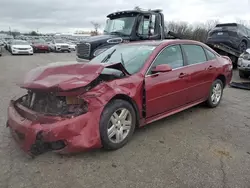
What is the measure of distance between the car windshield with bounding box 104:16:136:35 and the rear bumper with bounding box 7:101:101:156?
22.7 ft

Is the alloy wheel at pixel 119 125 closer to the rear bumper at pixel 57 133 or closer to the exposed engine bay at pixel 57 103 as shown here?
the rear bumper at pixel 57 133

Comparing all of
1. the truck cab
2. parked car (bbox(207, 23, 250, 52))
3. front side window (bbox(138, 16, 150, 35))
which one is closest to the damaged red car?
the truck cab

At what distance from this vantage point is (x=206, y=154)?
3.44 metres

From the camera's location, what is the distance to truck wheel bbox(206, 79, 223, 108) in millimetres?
5489

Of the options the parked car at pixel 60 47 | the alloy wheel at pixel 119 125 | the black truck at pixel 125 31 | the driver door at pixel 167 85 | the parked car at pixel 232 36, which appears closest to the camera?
the alloy wheel at pixel 119 125

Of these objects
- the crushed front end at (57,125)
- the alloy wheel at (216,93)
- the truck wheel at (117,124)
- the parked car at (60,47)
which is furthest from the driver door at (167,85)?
the parked car at (60,47)

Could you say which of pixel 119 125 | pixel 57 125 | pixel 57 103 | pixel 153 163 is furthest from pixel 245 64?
pixel 57 125

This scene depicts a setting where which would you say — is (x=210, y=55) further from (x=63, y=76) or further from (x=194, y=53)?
(x=63, y=76)

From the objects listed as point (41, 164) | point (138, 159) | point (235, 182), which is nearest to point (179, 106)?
point (138, 159)

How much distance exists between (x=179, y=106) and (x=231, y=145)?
1195 millimetres

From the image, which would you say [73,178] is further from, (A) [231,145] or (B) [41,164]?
(A) [231,145]

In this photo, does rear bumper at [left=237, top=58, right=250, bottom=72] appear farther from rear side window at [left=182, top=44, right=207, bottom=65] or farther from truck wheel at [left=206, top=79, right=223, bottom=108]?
rear side window at [left=182, top=44, right=207, bottom=65]

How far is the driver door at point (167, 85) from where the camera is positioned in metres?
3.96

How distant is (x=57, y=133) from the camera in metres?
2.99
